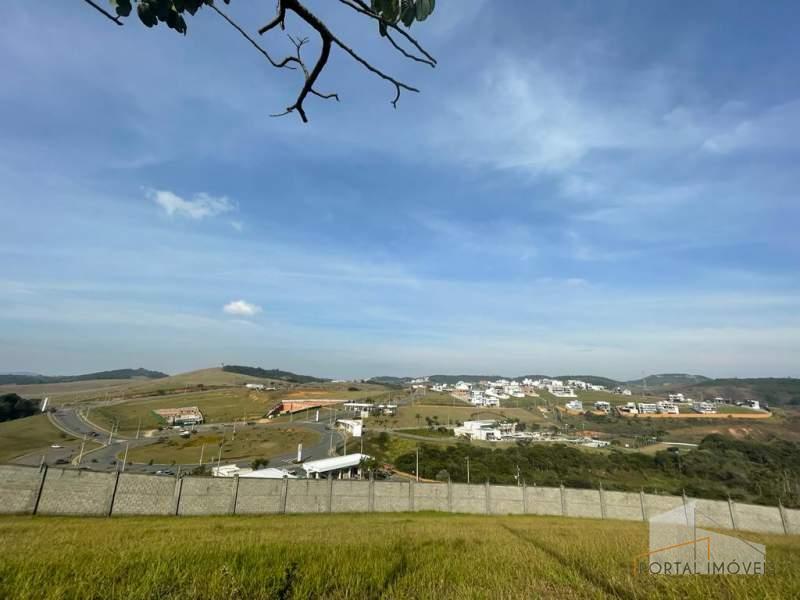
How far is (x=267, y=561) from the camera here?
321cm

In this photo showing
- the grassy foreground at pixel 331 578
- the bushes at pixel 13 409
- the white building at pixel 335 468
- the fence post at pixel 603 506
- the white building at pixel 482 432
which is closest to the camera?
the grassy foreground at pixel 331 578

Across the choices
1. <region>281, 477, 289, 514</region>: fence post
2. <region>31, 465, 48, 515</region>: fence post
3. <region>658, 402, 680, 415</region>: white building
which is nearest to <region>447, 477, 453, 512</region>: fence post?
<region>281, 477, 289, 514</region>: fence post

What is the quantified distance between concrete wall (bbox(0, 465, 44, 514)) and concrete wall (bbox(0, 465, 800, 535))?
1.4 inches

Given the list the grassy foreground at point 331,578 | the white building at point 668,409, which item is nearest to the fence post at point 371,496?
the grassy foreground at point 331,578

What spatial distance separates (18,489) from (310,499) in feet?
46.4

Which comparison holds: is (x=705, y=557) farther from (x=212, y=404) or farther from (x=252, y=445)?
(x=212, y=404)

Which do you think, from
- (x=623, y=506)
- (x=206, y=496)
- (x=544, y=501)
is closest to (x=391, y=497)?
(x=544, y=501)

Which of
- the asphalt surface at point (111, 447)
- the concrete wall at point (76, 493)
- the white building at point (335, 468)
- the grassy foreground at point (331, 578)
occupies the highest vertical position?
the grassy foreground at point (331, 578)

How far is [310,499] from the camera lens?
24219 mm

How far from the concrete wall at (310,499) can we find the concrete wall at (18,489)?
3cm

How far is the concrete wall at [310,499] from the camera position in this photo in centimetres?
1834

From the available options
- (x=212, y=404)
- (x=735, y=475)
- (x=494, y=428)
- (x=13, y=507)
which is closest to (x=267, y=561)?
(x=13, y=507)

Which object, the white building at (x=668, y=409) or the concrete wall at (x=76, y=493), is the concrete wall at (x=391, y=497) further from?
the white building at (x=668, y=409)

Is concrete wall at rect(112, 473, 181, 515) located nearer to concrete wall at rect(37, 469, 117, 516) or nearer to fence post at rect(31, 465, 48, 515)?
concrete wall at rect(37, 469, 117, 516)
